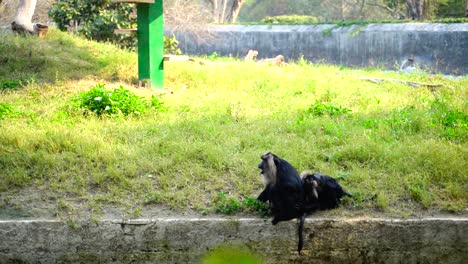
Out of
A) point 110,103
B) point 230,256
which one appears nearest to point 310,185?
point 230,256

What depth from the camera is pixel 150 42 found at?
9961 mm

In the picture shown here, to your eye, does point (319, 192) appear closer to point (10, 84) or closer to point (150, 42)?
point (150, 42)

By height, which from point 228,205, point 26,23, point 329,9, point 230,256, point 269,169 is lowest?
point 230,256

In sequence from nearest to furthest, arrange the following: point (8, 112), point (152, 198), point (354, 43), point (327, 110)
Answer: point (152, 198)
point (8, 112)
point (327, 110)
point (354, 43)

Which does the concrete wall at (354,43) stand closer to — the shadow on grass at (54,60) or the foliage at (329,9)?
the shadow on grass at (54,60)

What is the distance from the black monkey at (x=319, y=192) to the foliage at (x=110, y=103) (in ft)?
11.4

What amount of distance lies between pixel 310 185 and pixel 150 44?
5446mm

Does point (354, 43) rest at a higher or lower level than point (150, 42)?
lower

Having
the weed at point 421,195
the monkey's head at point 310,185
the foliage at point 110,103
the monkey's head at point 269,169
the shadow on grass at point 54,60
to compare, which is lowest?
the weed at point 421,195

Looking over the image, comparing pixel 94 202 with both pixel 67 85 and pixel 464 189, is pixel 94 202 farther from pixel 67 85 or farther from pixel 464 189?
pixel 67 85

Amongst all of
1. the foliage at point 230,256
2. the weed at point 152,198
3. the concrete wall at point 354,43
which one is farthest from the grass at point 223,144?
the concrete wall at point 354,43

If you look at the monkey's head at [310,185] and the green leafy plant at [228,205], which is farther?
the green leafy plant at [228,205]

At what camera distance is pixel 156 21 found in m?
10.1

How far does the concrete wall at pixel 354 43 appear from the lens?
17.8 metres
